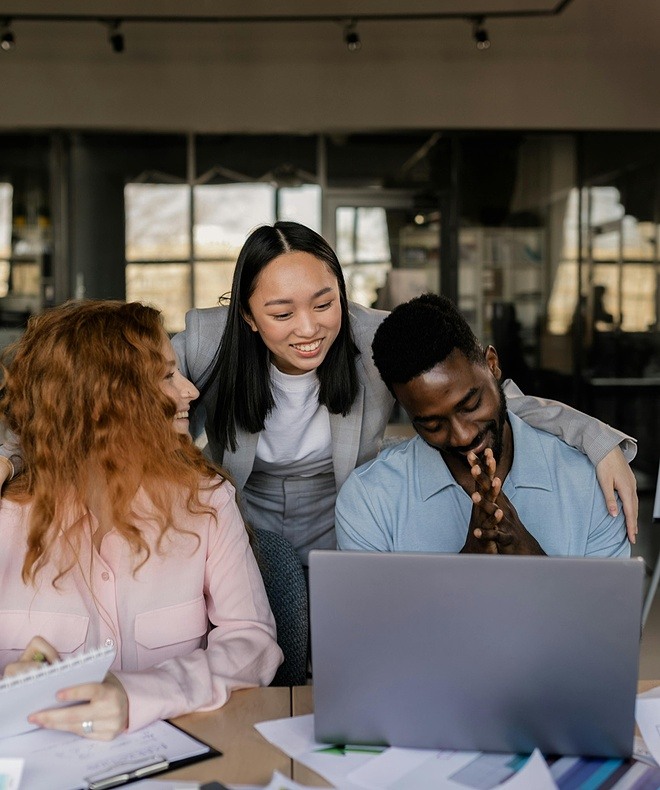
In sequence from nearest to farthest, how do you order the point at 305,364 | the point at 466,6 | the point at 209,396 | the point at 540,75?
the point at 305,364 < the point at 209,396 < the point at 466,6 < the point at 540,75

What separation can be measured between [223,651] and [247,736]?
254 mm

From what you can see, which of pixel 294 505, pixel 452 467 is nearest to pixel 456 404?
pixel 452 467

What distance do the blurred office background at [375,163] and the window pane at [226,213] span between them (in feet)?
0.04

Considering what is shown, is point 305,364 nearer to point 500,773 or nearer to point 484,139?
→ point 500,773

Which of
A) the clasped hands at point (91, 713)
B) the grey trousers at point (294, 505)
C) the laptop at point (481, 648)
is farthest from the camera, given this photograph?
the grey trousers at point (294, 505)

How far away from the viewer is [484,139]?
6316 millimetres

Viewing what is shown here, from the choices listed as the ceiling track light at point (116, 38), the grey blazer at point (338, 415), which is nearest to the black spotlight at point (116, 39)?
the ceiling track light at point (116, 38)

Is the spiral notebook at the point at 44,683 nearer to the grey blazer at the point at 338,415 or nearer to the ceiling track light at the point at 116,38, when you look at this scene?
the grey blazer at the point at 338,415

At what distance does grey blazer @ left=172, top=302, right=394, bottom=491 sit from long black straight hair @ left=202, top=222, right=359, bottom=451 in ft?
0.09

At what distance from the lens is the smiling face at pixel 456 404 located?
183cm

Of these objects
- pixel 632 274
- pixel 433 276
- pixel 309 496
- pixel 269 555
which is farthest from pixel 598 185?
pixel 269 555

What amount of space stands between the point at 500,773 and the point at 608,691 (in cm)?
19

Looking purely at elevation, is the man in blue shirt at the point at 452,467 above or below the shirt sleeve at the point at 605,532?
above

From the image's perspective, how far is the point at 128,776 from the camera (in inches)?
49.8
